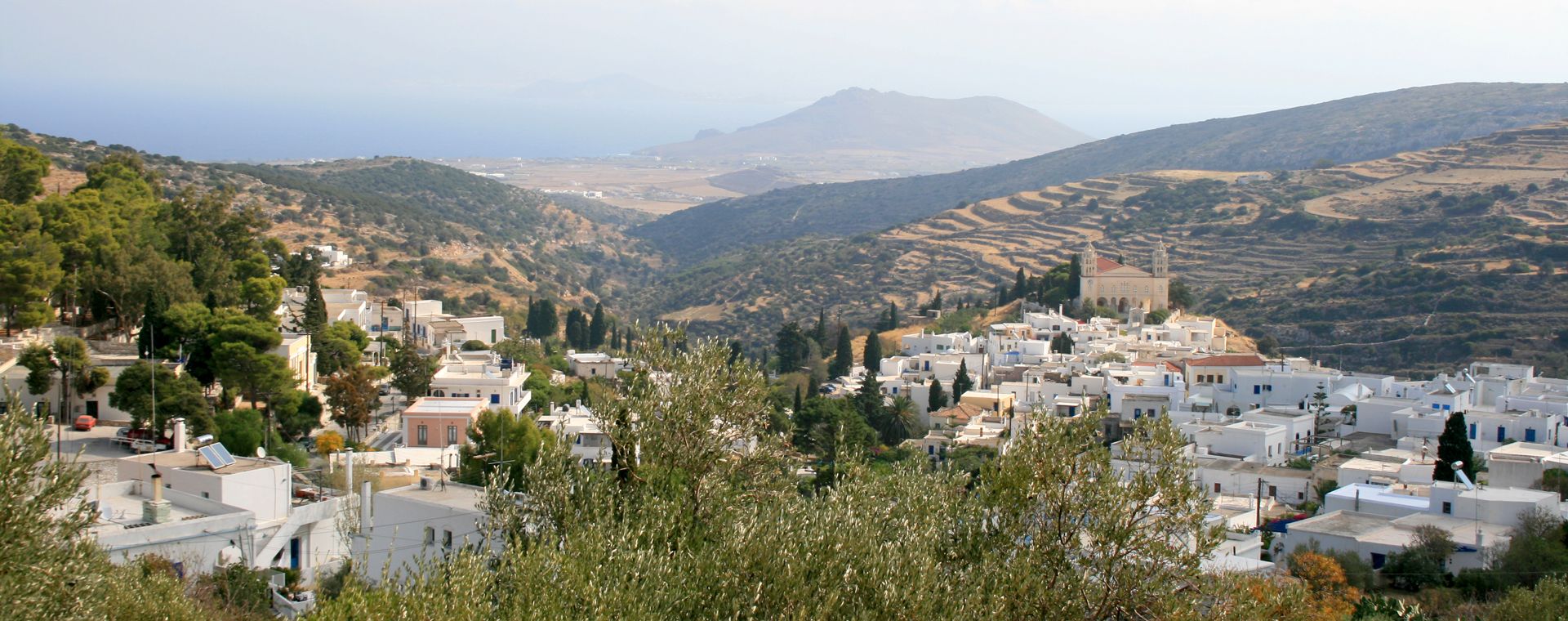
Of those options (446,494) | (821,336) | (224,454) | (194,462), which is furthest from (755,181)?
(446,494)

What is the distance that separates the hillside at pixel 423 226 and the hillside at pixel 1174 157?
45.0ft

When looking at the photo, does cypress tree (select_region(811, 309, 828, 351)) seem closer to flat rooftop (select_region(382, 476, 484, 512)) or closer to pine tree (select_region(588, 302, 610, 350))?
pine tree (select_region(588, 302, 610, 350))

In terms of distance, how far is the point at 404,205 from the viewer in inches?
2291

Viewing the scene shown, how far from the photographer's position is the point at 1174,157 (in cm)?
11088

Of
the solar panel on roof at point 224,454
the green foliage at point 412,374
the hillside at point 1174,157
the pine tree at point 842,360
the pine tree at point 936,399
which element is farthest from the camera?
the hillside at point 1174,157

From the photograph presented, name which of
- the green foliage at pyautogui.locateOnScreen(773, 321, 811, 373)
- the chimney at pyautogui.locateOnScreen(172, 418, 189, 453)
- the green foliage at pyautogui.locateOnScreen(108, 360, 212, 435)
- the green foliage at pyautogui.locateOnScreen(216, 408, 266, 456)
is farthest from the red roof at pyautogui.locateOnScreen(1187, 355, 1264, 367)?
the chimney at pyautogui.locateOnScreen(172, 418, 189, 453)

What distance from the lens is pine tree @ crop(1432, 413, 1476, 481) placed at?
1888 centimetres

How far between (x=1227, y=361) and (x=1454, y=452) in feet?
29.8

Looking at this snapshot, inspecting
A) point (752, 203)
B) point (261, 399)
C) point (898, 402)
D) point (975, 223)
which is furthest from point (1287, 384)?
point (752, 203)

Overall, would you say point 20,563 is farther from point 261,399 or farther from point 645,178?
point 645,178

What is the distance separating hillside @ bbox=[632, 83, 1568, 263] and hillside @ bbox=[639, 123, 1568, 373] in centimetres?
2034

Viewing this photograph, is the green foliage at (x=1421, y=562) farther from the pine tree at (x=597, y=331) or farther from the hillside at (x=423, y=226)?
the hillside at (x=423, y=226)

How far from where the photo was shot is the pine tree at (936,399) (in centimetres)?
2733

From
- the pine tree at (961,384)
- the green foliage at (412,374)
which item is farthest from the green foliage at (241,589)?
the pine tree at (961,384)
